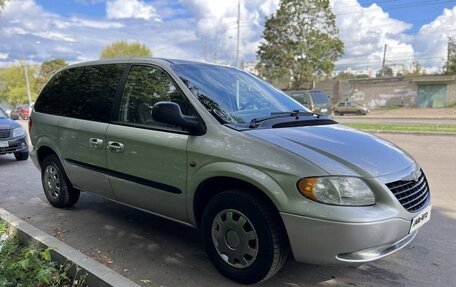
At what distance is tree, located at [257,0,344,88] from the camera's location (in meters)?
42.0

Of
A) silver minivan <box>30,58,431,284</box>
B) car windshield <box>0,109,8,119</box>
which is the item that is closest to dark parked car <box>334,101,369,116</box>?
car windshield <box>0,109,8,119</box>

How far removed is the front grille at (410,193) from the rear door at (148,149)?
1654mm

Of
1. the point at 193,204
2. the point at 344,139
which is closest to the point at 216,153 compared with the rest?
the point at 193,204

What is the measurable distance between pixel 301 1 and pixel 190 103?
140ft

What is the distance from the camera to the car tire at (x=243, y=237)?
285 centimetres

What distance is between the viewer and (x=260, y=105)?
383cm

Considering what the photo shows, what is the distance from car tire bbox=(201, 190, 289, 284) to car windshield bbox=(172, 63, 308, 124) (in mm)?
725

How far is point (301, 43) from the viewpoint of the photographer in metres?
41.9

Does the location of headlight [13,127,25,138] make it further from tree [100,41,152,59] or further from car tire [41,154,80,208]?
tree [100,41,152,59]

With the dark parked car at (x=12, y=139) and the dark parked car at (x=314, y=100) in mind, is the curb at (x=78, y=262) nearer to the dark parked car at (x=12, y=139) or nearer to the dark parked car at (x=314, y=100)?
the dark parked car at (x=12, y=139)

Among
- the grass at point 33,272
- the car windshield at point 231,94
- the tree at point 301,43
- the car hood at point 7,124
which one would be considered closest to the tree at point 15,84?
the tree at point 301,43

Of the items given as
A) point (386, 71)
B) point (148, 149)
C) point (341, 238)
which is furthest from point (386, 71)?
point (341, 238)

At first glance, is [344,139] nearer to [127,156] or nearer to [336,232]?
[336,232]

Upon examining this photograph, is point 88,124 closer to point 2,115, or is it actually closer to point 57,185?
point 57,185
